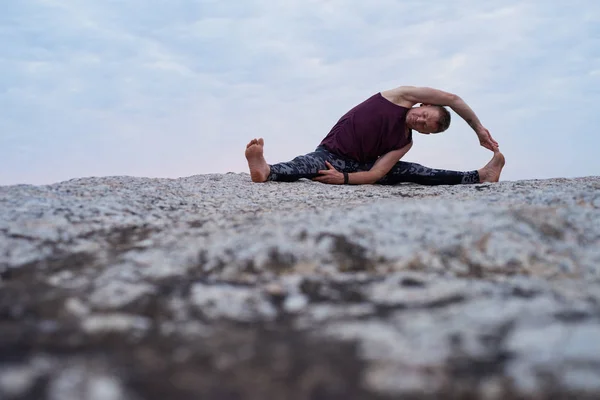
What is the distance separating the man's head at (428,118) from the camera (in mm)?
4422

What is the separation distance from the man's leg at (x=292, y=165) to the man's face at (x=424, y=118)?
66cm

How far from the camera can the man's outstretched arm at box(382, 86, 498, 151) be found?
4.49 metres

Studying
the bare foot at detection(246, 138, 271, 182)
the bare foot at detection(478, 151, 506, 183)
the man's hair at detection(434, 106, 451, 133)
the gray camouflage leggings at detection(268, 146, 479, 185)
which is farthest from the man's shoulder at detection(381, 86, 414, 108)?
the bare foot at detection(246, 138, 271, 182)

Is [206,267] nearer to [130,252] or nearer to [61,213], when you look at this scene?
[130,252]

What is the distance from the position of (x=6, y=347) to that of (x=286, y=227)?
0.91 m

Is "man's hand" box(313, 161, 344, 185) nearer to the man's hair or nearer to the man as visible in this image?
the man

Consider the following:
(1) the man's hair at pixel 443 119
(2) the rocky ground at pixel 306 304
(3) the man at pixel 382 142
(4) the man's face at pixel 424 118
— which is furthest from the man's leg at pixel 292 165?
(2) the rocky ground at pixel 306 304

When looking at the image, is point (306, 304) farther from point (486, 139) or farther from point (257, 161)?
point (486, 139)

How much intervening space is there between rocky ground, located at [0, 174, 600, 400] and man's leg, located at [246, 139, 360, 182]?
2176 mm

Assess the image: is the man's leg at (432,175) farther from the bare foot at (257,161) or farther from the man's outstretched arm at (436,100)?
the bare foot at (257,161)

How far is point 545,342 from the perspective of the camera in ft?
2.93

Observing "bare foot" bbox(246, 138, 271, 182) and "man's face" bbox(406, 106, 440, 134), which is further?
"man's face" bbox(406, 106, 440, 134)

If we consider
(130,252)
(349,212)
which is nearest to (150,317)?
(130,252)

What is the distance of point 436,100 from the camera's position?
4500 millimetres
